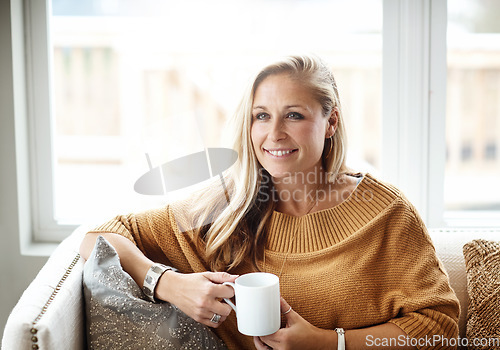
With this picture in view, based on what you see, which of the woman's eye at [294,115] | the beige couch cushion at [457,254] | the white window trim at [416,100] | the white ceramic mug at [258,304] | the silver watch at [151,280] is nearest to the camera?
the white ceramic mug at [258,304]

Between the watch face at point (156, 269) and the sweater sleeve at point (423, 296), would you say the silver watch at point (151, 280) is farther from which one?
the sweater sleeve at point (423, 296)

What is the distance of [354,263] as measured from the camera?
4.71ft

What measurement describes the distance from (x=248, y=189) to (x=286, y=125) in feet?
0.76

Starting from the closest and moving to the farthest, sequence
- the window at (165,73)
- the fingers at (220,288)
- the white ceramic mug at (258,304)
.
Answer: the white ceramic mug at (258,304) → the fingers at (220,288) → the window at (165,73)

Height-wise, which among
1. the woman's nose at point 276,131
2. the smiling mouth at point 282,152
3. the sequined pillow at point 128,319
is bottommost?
the sequined pillow at point 128,319

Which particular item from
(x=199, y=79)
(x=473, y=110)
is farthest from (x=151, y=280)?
(x=473, y=110)

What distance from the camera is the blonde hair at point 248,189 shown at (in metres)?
1.47

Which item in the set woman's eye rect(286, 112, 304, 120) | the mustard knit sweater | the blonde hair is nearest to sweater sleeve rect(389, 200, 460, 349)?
the mustard knit sweater

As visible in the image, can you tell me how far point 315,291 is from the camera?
143 cm

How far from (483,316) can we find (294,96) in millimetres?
832

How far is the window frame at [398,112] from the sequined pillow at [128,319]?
0.90 m

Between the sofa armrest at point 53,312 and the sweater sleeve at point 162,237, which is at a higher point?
the sweater sleeve at point 162,237

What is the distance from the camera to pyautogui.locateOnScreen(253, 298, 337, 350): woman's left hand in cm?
126

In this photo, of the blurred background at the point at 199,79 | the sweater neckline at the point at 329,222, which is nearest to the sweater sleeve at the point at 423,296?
the sweater neckline at the point at 329,222
